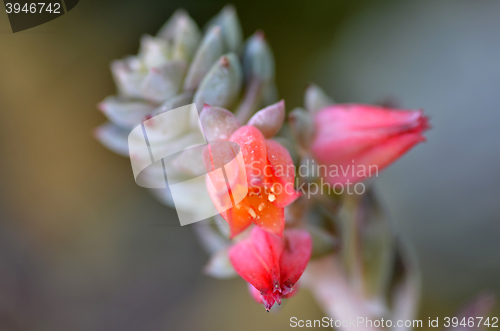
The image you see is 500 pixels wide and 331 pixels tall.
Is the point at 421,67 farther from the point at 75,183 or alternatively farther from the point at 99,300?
the point at 99,300

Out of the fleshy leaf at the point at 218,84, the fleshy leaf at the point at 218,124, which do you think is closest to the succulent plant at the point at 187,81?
the fleshy leaf at the point at 218,84

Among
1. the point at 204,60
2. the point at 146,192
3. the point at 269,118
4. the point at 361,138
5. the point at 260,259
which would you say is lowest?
the point at 146,192

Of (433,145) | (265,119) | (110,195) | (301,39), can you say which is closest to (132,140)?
(265,119)

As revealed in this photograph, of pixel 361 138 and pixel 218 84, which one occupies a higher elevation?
pixel 218 84

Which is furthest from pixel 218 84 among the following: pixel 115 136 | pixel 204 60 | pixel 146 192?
pixel 146 192

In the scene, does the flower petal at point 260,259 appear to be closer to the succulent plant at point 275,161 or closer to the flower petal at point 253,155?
the succulent plant at point 275,161

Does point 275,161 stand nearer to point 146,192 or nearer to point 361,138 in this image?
point 361,138

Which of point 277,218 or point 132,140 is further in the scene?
point 132,140
